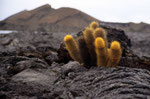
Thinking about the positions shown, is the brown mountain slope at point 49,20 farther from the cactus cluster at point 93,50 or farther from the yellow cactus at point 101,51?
the yellow cactus at point 101,51

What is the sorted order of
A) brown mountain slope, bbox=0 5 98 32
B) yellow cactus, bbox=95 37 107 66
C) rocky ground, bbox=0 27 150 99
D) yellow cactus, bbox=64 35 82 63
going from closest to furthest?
rocky ground, bbox=0 27 150 99 < yellow cactus, bbox=95 37 107 66 < yellow cactus, bbox=64 35 82 63 < brown mountain slope, bbox=0 5 98 32

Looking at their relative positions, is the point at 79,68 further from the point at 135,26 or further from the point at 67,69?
the point at 135,26

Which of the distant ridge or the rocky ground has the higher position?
the distant ridge

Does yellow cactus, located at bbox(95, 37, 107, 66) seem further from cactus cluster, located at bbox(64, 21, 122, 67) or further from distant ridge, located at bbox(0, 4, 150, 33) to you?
distant ridge, located at bbox(0, 4, 150, 33)

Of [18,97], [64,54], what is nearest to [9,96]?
[18,97]

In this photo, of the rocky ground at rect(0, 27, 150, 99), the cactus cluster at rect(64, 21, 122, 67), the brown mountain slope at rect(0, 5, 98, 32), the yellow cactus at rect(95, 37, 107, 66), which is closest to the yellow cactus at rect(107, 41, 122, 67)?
the cactus cluster at rect(64, 21, 122, 67)

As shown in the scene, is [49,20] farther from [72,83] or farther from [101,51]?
[72,83]

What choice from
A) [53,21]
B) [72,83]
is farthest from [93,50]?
[53,21]
